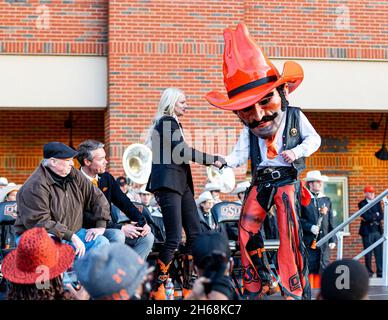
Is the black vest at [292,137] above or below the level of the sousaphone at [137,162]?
above

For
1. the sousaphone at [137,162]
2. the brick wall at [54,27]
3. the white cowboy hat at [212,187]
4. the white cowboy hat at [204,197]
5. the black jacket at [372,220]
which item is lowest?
the black jacket at [372,220]

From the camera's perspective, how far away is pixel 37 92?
13.7 meters

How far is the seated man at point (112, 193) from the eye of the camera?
25.0ft

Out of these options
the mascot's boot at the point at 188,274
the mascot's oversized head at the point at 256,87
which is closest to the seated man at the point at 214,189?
the mascot's boot at the point at 188,274

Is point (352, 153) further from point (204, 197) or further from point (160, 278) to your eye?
point (160, 278)

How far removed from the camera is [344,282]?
151 inches

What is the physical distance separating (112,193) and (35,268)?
3079mm

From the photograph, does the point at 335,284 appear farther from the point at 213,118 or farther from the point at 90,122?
the point at 90,122

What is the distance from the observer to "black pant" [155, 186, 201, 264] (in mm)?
7461

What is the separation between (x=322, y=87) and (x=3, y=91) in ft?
18.8

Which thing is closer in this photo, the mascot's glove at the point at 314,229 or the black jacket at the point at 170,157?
the black jacket at the point at 170,157

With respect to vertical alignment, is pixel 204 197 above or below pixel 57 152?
below

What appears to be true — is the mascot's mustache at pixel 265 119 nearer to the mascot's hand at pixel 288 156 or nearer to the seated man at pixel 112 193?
the mascot's hand at pixel 288 156

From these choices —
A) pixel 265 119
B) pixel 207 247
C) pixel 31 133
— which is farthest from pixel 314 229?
pixel 31 133
